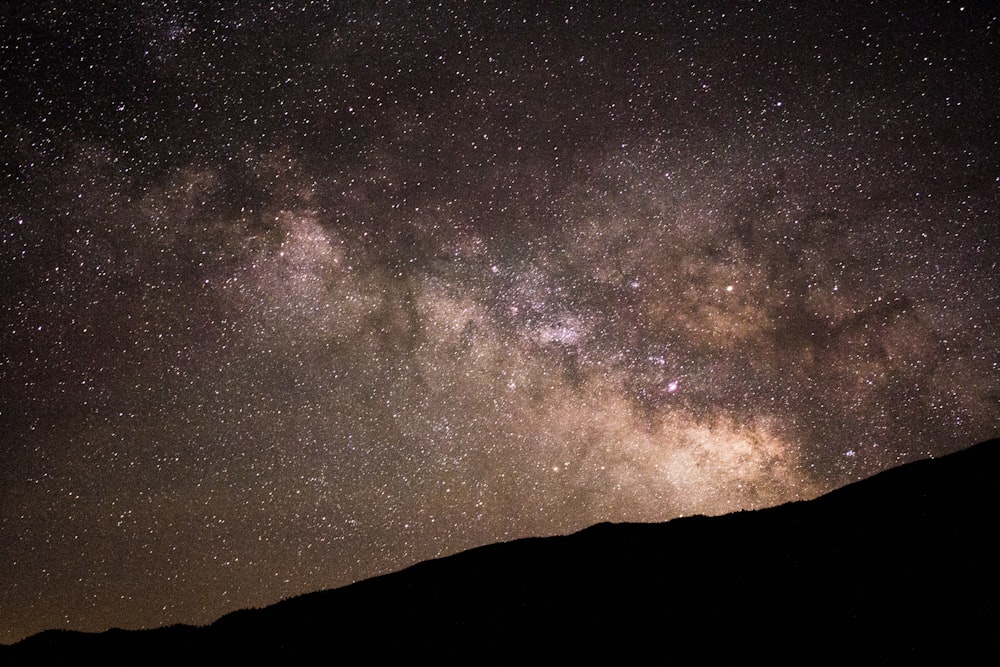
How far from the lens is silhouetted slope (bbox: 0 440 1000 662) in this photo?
29.8 feet

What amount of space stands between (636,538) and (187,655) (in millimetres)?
12939

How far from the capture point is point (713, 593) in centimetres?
1130

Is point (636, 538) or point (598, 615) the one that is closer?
point (598, 615)

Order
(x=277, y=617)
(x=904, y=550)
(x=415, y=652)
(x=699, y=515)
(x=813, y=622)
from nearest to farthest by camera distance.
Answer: (x=813, y=622) → (x=904, y=550) → (x=415, y=652) → (x=699, y=515) → (x=277, y=617)

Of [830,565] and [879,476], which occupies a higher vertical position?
[879,476]

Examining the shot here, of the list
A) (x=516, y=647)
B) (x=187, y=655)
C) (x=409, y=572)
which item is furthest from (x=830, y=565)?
(x=187, y=655)

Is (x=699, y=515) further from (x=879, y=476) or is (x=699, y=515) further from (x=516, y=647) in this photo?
(x=516, y=647)

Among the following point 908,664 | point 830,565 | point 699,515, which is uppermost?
point 699,515

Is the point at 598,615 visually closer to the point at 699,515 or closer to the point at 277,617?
the point at 699,515

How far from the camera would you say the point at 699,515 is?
1591 centimetres

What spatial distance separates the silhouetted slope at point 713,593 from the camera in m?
9.09

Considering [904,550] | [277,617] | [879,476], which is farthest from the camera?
[277,617]

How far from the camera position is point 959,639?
7910mm

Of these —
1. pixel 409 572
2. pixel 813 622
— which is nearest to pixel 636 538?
pixel 813 622
